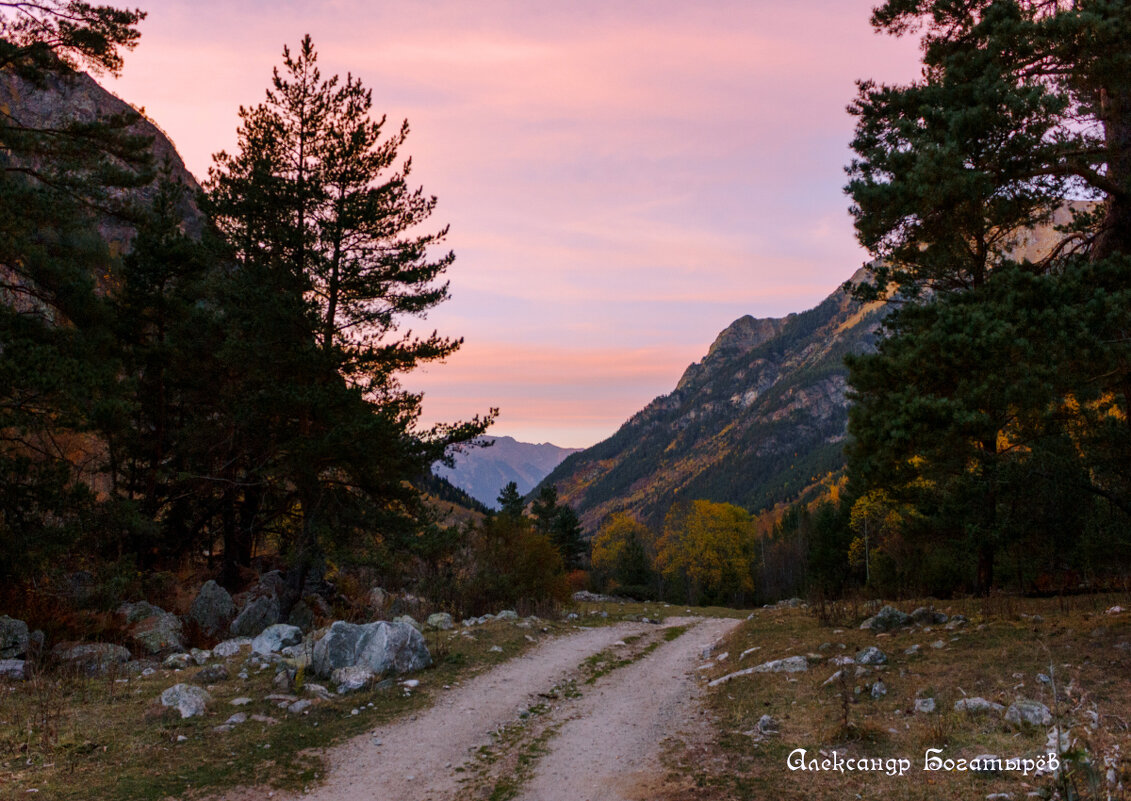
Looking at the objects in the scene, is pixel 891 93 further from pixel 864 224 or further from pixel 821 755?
pixel 821 755

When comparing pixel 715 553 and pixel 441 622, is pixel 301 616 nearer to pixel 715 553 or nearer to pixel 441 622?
pixel 441 622

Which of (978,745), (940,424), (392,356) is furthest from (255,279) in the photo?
(978,745)

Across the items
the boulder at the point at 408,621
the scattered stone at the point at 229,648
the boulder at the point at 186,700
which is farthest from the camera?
the boulder at the point at 408,621

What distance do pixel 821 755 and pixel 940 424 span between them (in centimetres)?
515

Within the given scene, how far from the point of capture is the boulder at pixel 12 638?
10.9 metres

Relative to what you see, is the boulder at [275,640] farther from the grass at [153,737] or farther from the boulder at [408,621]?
the boulder at [408,621]

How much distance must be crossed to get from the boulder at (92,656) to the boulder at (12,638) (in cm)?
50

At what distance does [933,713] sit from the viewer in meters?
7.38

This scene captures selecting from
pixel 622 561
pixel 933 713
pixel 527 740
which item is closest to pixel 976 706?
pixel 933 713

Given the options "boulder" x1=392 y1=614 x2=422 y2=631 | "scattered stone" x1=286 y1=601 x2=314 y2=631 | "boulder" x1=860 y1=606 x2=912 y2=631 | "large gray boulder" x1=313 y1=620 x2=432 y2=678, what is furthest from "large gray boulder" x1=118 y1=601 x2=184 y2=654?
"boulder" x1=860 y1=606 x2=912 y2=631

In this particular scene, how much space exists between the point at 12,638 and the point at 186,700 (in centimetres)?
561

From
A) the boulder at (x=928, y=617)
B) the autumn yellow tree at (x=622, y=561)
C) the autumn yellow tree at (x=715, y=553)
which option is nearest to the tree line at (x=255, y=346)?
the boulder at (x=928, y=617)

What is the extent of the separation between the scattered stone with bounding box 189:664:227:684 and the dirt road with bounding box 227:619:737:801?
145 inches

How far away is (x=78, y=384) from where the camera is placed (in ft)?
37.7
